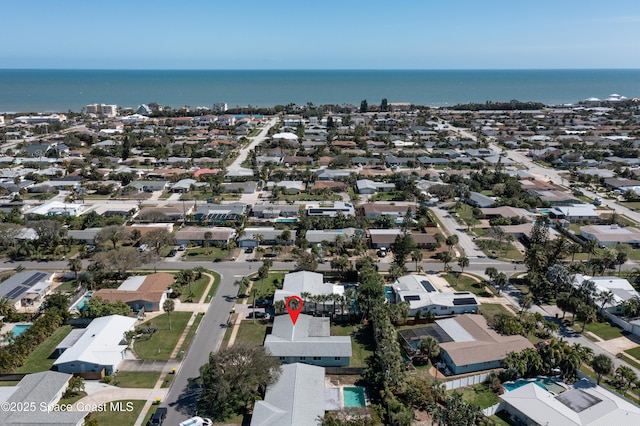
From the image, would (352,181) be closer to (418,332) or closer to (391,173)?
(391,173)

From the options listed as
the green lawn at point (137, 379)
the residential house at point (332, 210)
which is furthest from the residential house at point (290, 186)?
the green lawn at point (137, 379)

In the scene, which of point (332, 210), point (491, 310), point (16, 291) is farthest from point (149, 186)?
point (491, 310)

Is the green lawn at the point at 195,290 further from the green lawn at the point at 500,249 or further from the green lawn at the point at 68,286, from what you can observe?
the green lawn at the point at 500,249

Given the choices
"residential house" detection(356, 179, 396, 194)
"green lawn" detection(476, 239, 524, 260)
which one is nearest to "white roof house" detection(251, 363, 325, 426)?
"green lawn" detection(476, 239, 524, 260)

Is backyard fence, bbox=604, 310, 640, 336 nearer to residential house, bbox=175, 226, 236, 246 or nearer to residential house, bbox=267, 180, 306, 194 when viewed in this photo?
residential house, bbox=175, 226, 236, 246

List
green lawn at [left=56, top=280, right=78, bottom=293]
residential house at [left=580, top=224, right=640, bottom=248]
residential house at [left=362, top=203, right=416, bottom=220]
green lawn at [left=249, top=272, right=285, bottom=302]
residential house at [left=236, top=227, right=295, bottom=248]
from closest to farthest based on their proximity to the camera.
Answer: green lawn at [left=249, top=272, right=285, bottom=302], green lawn at [left=56, top=280, right=78, bottom=293], residential house at [left=236, top=227, right=295, bottom=248], residential house at [left=580, top=224, right=640, bottom=248], residential house at [left=362, top=203, right=416, bottom=220]

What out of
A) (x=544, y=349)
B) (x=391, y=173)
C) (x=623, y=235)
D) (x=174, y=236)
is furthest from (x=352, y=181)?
(x=544, y=349)
